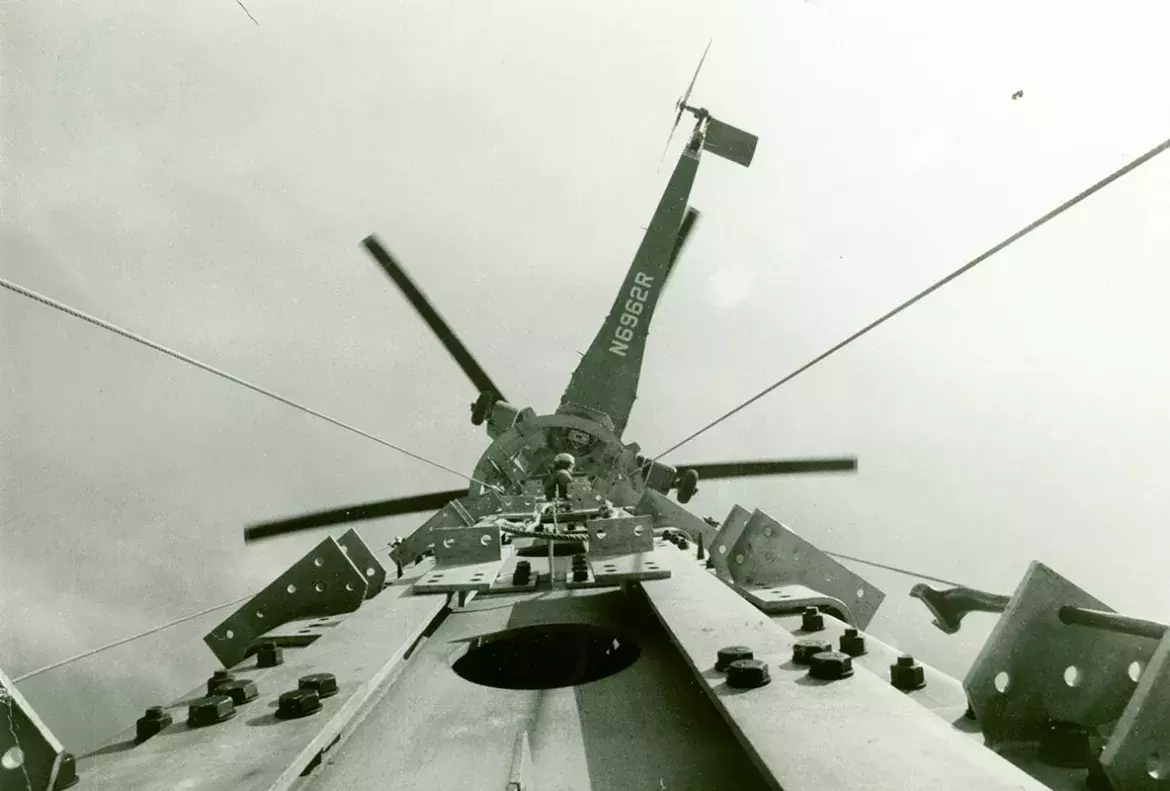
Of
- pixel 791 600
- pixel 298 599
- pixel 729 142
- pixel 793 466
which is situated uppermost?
pixel 729 142

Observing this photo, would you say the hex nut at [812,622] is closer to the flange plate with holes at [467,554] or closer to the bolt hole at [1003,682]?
the bolt hole at [1003,682]

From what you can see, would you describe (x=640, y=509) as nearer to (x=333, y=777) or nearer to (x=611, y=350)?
(x=611, y=350)

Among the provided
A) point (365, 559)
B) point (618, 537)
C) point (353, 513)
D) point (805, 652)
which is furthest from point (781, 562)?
point (353, 513)

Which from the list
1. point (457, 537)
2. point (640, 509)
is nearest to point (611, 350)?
point (640, 509)

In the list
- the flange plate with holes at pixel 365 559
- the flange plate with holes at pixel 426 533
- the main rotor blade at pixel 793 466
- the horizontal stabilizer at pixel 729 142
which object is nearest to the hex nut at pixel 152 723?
the flange plate with holes at pixel 365 559

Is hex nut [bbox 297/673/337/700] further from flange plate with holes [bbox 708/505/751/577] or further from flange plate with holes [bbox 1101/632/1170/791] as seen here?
flange plate with holes [bbox 708/505/751/577]

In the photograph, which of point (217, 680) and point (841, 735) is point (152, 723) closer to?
point (217, 680)

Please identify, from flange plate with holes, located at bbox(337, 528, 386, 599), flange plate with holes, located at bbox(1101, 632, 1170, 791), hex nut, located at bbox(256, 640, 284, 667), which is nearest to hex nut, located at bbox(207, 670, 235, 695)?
hex nut, located at bbox(256, 640, 284, 667)
